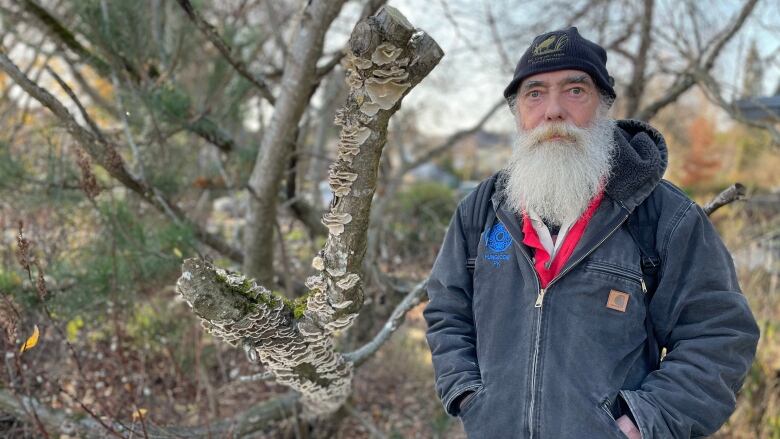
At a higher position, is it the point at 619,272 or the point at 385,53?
the point at 385,53

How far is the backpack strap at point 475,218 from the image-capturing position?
188 centimetres

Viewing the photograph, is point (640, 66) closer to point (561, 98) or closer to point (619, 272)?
point (561, 98)

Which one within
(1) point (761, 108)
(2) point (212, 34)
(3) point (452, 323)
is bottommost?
(3) point (452, 323)

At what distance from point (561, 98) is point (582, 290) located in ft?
1.98

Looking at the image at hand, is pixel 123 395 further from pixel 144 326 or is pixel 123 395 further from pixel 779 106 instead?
pixel 779 106

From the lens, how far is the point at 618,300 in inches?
62.7

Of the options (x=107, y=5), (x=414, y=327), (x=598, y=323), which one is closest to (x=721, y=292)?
(x=598, y=323)

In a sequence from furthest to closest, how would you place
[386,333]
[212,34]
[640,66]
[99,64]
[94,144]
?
[640,66] < [99,64] < [212,34] < [94,144] < [386,333]

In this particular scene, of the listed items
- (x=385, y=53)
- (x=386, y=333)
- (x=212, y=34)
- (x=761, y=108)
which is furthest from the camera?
(x=761, y=108)

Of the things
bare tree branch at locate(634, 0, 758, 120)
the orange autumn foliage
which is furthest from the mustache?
the orange autumn foliage

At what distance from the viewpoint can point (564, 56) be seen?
1.75 m

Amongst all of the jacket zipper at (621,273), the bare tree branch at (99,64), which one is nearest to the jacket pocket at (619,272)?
the jacket zipper at (621,273)

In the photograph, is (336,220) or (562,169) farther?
(562,169)

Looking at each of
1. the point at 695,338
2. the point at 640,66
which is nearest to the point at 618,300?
the point at 695,338
